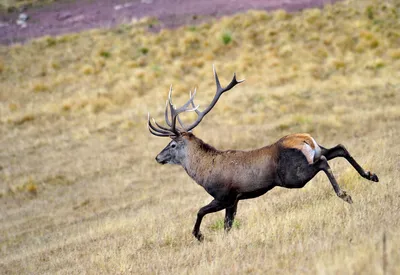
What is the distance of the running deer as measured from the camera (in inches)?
304

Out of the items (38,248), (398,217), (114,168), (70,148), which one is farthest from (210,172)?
(70,148)

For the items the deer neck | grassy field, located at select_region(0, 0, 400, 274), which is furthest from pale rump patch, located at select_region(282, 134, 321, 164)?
the deer neck

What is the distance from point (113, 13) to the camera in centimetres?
3619

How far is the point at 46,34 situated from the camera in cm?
3466

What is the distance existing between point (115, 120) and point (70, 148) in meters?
2.50

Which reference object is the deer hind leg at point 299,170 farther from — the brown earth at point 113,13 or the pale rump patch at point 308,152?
the brown earth at point 113,13

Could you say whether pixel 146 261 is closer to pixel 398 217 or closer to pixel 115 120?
pixel 398 217

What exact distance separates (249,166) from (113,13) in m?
29.5

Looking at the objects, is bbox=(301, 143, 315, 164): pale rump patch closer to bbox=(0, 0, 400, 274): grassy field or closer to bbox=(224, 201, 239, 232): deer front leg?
bbox=(0, 0, 400, 274): grassy field

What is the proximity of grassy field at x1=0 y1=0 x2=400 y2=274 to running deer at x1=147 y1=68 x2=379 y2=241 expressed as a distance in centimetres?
44

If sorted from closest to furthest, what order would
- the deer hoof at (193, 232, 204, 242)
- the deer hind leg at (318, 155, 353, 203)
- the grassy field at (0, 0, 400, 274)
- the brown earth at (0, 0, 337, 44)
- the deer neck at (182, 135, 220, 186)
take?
the grassy field at (0, 0, 400, 274)
the deer hind leg at (318, 155, 353, 203)
the deer hoof at (193, 232, 204, 242)
the deer neck at (182, 135, 220, 186)
the brown earth at (0, 0, 337, 44)

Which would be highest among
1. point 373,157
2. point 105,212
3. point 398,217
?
point 398,217

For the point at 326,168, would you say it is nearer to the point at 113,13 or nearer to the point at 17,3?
the point at 113,13

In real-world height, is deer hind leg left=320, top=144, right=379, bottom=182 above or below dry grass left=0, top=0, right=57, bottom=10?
below
